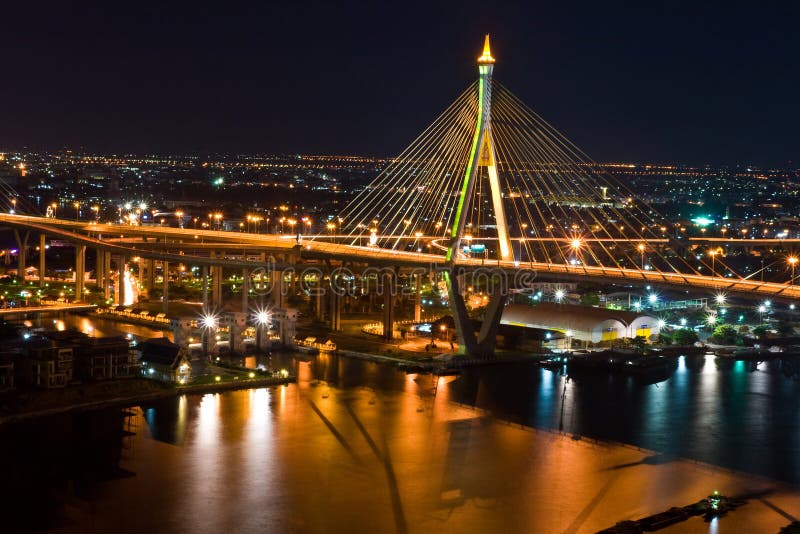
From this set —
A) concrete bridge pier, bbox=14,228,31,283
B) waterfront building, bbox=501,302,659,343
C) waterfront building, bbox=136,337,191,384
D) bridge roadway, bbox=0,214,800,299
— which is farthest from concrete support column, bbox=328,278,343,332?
concrete bridge pier, bbox=14,228,31,283

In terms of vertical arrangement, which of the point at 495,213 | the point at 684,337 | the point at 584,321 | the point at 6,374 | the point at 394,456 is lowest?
the point at 394,456

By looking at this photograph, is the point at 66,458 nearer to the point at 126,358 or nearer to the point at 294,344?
the point at 126,358

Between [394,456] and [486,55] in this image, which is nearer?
[394,456]

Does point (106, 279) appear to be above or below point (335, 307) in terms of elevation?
above

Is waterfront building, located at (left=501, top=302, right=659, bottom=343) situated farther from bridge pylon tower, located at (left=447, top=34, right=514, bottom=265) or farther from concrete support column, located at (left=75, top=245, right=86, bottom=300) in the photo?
concrete support column, located at (left=75, top=245, right=86, bottom=300)

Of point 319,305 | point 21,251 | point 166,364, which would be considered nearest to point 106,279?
point 21,251

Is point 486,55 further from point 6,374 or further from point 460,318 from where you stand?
point 6,374

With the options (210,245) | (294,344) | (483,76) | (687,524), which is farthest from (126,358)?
(210,245)
